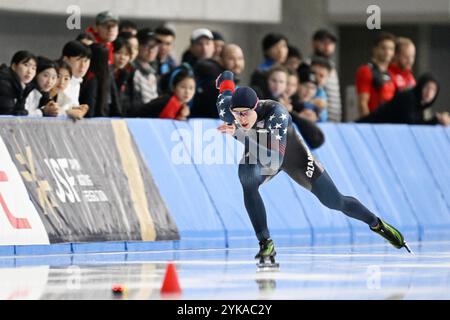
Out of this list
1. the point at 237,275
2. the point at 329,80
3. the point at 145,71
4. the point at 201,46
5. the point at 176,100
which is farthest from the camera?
the point at 329,80

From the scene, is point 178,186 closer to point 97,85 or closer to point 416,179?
point 97,85

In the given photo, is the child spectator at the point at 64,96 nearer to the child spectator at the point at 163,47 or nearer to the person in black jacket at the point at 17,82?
the person in black jacket at the point at 17,82

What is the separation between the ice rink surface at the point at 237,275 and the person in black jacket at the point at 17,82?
1777 mm

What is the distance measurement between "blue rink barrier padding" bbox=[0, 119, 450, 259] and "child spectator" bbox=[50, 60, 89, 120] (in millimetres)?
810

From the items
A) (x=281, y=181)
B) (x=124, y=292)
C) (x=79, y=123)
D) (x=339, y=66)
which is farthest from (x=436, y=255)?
(x=339, y=66)

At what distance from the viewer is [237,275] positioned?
38.8ft

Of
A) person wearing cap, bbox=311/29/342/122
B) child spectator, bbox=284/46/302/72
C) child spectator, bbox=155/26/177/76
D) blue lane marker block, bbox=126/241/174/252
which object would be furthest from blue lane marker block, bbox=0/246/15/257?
person wearing cap, bbox=311/29/342/122

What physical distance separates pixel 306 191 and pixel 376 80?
3.31 meters

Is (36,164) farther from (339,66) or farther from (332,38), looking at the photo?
(339,66)

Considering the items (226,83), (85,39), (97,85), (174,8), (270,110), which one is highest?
(174,8)

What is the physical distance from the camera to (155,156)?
15.6 metres

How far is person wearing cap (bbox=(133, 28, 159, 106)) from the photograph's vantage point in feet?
55.1

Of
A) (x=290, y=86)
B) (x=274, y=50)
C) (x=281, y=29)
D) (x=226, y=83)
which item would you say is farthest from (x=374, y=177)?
(x=281, y=29)

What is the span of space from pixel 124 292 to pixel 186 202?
18.3ft
